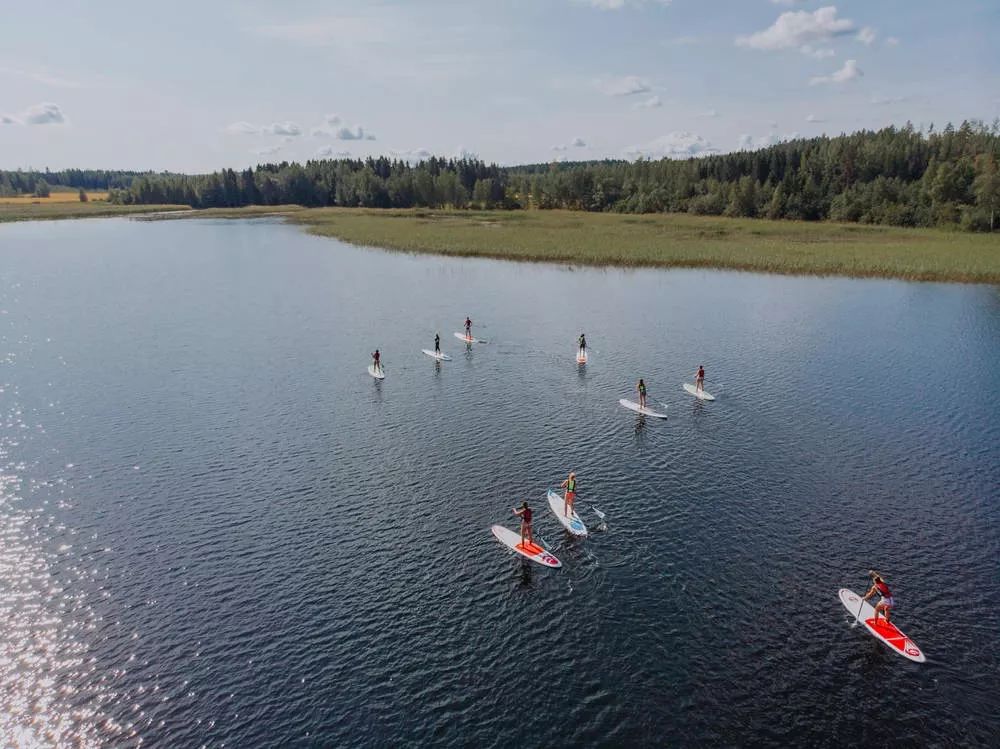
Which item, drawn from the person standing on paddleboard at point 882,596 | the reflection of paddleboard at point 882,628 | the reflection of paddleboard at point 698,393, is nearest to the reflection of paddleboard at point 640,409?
the reflection of paddleboard at point 698,393

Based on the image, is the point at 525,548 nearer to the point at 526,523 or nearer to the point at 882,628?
the point at 526,523

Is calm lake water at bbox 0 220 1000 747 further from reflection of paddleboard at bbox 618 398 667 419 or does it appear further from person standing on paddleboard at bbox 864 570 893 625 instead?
person standing on paddleboard at bbox 864 570 893 625

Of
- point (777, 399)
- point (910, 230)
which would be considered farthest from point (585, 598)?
point (910, 230)

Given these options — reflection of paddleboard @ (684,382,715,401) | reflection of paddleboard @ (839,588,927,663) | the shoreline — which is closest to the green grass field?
the shoreline

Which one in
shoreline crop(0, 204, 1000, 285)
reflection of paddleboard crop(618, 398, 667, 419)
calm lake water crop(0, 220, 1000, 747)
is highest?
shoreline crop(0, 204, 1000, 285)

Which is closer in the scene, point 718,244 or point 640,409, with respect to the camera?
point 640,409

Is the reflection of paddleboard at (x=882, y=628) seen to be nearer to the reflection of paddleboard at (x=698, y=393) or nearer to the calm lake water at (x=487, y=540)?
the calm lake water at (x=487, y=540)

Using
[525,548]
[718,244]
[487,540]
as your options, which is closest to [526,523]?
[525,548]
